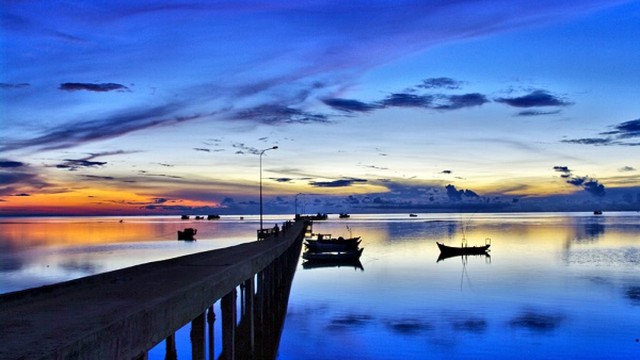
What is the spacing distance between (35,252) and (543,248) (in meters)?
79.0

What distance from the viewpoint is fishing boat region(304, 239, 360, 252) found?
86.1 meters

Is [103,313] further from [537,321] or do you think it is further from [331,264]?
[331,264]

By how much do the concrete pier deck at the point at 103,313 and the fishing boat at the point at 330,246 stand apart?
6544cm

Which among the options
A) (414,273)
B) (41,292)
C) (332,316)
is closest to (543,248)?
(414,273)

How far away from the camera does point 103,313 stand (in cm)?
1205

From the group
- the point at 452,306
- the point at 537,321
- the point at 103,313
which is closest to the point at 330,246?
the point at 452,306

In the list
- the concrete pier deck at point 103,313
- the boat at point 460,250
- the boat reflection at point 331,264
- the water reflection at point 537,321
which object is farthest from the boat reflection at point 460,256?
the concrete pier deck at point 103,313

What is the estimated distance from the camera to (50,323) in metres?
11.1

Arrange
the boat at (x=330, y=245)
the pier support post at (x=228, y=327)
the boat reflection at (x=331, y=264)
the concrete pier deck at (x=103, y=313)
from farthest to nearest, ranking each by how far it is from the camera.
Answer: the boat at (x=330, y=245)
the boat reflection at (x=331, y=264)
the pier support post at (x=228, y=327)
the concrete pier deck at (x=103, y=313)

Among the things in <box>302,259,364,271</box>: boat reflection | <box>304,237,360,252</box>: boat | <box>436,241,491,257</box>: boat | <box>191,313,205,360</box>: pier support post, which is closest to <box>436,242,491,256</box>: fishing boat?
<box>436,241,491,257</box>: boat

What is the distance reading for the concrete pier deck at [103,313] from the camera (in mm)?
9047

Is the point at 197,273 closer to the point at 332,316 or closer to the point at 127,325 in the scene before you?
the point at 127,325

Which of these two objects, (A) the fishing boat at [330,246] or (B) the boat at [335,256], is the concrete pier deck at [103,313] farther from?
(A) the fishing boat at [330,246]

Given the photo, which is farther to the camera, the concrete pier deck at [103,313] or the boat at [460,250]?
the boat at [460,250]
